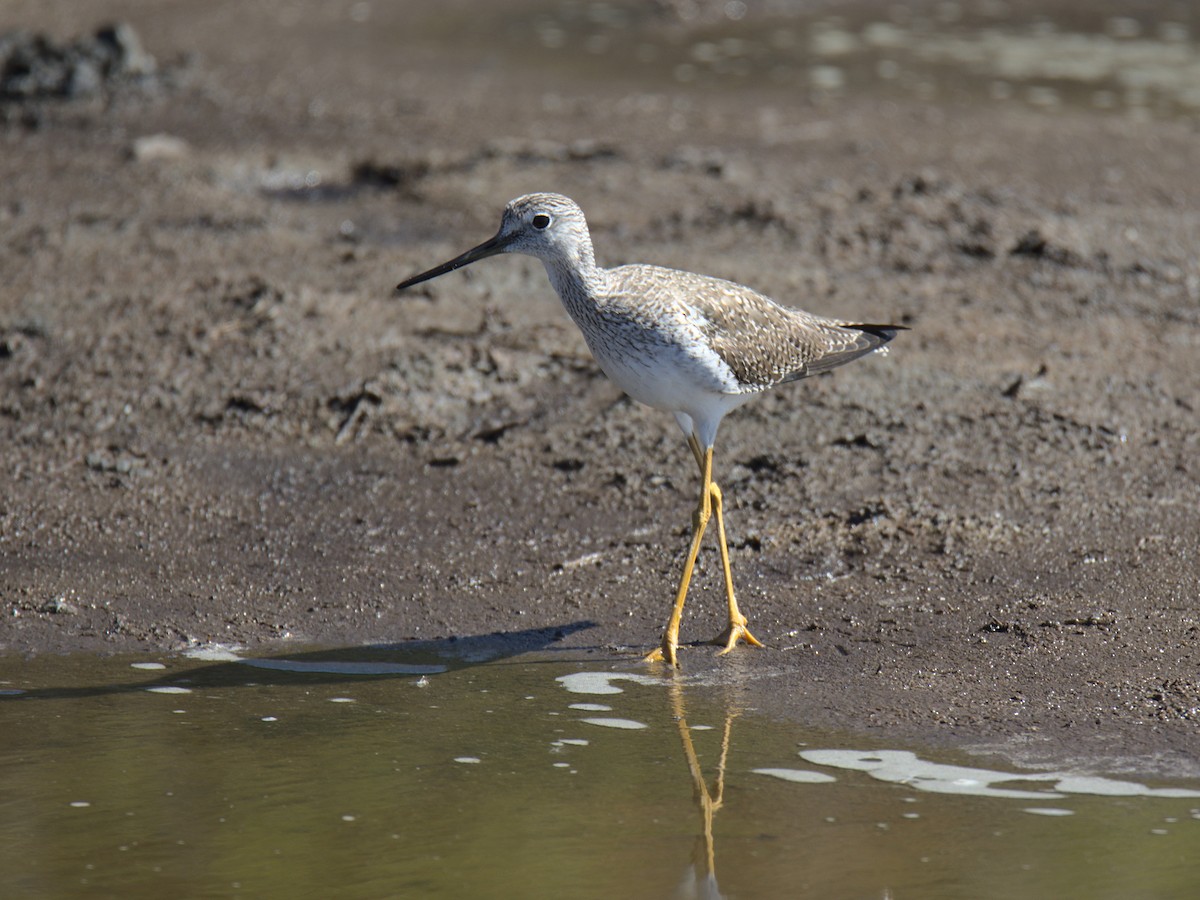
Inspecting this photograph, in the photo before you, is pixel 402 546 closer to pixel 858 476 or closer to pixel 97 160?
pixel 858 476

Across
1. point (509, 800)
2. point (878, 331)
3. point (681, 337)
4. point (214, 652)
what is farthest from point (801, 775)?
point (878, 331)

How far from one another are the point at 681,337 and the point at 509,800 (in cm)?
201

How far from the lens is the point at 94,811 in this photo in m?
4.79

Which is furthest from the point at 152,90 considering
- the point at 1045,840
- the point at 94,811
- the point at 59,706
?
the point at 1045,840

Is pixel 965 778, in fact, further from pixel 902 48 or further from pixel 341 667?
pixel 902 48

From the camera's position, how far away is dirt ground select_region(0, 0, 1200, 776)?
620cm

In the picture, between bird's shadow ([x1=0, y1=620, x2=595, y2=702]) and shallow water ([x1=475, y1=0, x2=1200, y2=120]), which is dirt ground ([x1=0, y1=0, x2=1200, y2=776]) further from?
shallow water ([x1=475, y1=0, x2=1200, y2=120])

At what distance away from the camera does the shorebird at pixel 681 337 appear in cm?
604

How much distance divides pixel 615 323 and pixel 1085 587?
7.29 feet

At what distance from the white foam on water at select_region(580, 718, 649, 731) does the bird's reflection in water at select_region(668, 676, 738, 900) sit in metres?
0.14

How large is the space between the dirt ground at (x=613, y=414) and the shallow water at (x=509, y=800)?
0.36 metres

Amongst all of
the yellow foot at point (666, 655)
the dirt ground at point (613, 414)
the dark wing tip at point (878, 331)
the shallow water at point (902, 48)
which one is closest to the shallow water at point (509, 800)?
the yellow foot at point (666, 655)

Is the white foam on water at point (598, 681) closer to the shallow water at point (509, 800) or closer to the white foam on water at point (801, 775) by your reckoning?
the shallow water at point (509, 800)

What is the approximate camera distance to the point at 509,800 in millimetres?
4852
